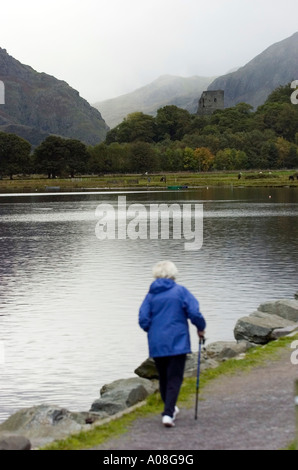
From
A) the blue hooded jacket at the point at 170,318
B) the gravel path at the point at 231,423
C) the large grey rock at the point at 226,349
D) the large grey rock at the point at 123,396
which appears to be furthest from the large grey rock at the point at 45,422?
the large grey rock at the point at 226,349

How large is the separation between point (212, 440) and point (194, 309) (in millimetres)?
2219

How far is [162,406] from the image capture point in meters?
14.8

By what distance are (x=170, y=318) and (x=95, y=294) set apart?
A: 22808 mm

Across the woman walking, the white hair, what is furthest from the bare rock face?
the white hair

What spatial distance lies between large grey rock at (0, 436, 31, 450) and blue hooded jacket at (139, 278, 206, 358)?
8.94 feet

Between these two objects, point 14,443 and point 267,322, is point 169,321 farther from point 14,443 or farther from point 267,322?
point 267,322

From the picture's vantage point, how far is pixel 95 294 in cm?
3584

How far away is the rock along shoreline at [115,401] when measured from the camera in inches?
558

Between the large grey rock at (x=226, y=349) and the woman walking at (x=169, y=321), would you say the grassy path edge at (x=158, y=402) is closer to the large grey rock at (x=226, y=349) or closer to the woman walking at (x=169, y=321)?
the large grey rock at (x=226, y=349)

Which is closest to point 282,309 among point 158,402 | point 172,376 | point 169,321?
point 158,402

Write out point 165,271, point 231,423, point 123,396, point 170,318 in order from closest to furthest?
1. point 231,423
2. point 170,318
3. point 165,271
4. point 123,396

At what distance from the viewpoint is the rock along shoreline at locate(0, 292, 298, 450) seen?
14164 millimetres

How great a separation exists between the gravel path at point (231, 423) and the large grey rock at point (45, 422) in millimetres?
2034

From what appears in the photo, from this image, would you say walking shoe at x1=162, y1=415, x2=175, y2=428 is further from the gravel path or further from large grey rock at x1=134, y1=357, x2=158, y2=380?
large grey rock at x1=134, y1=357, x2=158, y2=380
